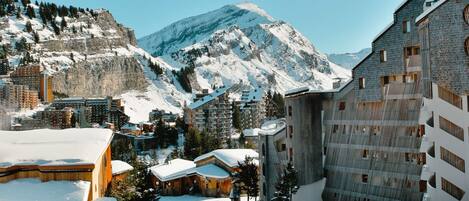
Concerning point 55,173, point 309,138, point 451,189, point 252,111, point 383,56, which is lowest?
point 55,173

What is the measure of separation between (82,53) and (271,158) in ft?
485

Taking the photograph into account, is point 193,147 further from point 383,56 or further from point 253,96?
point 383,56

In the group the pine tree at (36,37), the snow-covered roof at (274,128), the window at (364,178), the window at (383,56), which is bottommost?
the window at (364,178)

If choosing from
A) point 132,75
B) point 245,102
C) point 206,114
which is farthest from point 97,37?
point 206,114

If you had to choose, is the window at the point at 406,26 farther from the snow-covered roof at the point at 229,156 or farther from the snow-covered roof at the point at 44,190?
the snow-covered roof at the point at 229,156

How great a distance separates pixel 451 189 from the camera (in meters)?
19.0

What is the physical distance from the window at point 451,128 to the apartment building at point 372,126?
645 cm

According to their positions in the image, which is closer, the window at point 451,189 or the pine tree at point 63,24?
the window at point 451,189

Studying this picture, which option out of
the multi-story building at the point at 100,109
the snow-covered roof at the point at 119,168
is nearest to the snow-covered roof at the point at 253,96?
the multi-story building at the point at 100,109

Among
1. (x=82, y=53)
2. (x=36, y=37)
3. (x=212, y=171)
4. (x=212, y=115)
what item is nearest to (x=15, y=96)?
(x=36, y=37)

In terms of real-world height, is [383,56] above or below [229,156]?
above

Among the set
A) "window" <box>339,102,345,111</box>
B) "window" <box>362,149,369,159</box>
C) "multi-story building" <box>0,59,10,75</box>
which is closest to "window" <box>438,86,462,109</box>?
"window" <box>362,149,369,159</box>

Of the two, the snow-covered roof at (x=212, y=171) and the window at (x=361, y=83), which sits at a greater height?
the window at (x=361, y=83)

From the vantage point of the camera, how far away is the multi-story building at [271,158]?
3588 cm
